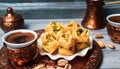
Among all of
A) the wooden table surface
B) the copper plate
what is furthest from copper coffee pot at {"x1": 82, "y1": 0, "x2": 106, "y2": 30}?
the copper plate

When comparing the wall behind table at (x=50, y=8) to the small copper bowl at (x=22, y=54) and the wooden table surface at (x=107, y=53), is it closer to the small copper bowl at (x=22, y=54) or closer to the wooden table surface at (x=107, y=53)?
the wooden table surface at (x=107, y=53)

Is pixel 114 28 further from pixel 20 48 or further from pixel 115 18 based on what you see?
pixel 20 48

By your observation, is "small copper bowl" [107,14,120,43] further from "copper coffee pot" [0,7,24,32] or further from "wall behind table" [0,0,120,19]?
"copper coffee pot" [0,7,24,32]

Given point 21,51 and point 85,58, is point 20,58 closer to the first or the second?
point 21,51

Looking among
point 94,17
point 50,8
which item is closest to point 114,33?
point 94,17

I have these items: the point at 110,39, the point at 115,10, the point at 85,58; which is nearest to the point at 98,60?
the point at 85,58

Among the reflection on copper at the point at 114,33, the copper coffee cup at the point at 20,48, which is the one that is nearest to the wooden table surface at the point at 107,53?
the reflection on copper at the point at 114,33

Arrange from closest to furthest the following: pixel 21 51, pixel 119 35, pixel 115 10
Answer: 1. pixel 21 51
2. pixel 119 35
3. pixel 115 10
